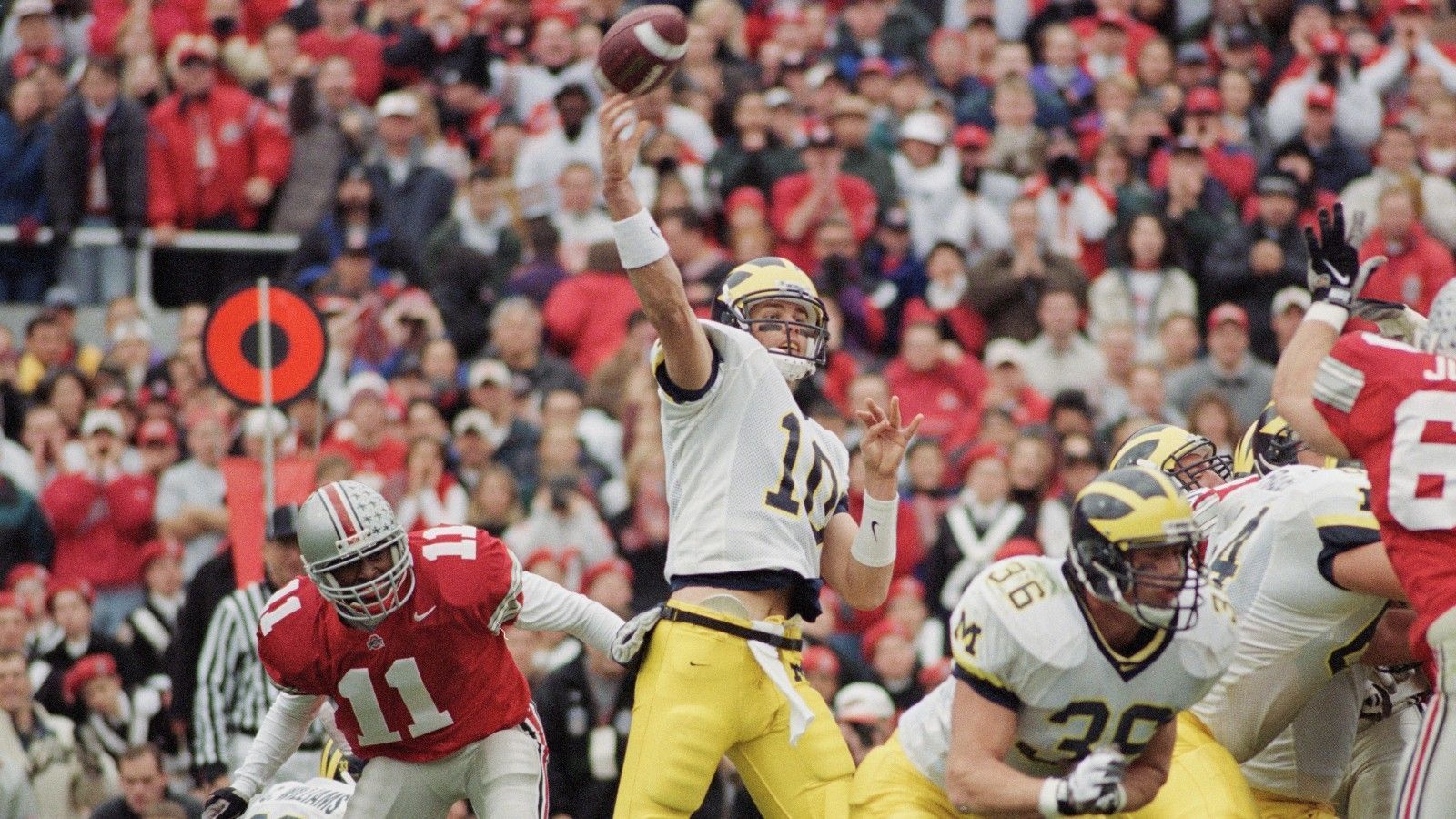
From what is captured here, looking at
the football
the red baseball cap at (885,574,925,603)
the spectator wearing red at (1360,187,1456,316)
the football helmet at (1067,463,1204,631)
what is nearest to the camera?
the football helmet at (1067,463,1204,631)

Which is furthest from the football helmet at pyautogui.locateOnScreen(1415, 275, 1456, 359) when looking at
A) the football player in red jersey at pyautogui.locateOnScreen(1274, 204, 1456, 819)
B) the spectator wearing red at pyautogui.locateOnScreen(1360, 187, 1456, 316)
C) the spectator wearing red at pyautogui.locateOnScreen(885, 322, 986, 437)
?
the spectator wearing red at pyautogui.locateOnScreen(1360, 187, 1456, 316)

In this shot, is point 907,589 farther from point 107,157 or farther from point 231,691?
point 107,157

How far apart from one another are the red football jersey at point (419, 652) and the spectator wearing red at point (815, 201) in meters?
6.48

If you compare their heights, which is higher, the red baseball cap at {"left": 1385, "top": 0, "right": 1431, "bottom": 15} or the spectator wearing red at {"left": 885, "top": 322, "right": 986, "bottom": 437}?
the red baseball cap at {"left": 1385, "top": 0, "right": 1431, "bottom": 15}

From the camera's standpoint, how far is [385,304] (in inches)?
535

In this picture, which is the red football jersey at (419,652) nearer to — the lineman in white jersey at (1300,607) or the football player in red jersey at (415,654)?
the football player in red jersey at (415,654)

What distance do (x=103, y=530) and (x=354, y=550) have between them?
591 cm

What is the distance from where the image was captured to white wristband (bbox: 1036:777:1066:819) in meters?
5.71

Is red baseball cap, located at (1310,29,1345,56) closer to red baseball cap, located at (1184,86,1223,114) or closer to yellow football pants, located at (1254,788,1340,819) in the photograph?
red baseball cap, located at (1184,86,1223,114)

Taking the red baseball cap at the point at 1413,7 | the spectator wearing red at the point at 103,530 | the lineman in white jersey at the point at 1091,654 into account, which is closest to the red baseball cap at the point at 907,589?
the spectator wearing red at the point at 103,530

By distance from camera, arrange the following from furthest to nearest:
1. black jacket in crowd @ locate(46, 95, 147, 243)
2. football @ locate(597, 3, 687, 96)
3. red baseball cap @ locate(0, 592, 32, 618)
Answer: black jacket in crowd @ locate(46, 95, 147, 243)
red baseball cap @ locate(0, 592, 32, 618)
football @ locate(597, 3, 687, 96)

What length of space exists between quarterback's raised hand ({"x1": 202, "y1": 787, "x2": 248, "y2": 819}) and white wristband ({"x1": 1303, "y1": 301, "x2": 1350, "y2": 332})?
12.0ft

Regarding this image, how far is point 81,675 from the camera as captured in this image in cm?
1116

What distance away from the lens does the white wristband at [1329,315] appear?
6.59 metres
